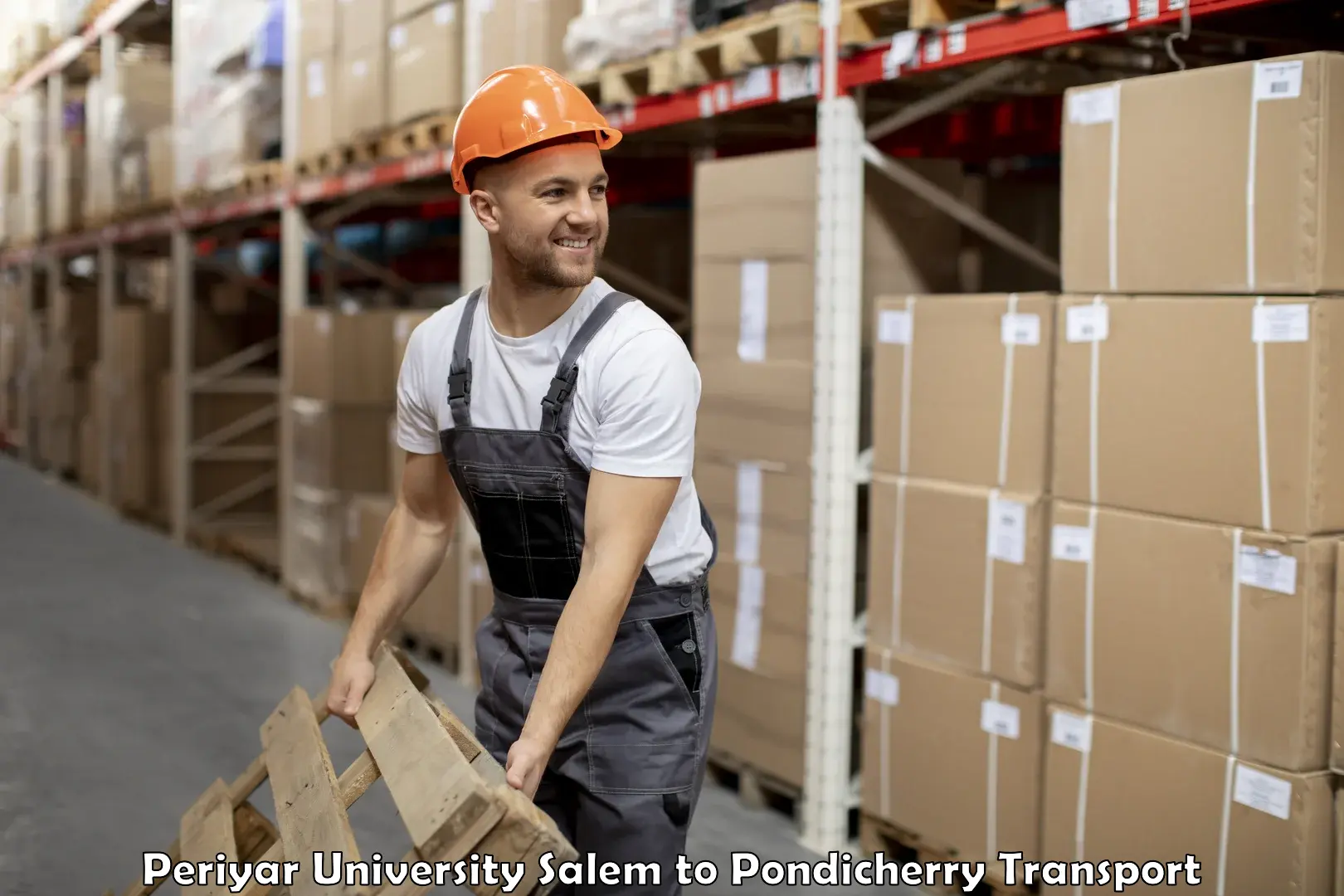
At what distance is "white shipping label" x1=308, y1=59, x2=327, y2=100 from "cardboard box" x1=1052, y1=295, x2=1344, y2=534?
5.00 m

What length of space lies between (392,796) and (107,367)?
10.1 m

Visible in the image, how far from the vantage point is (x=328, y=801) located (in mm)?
2361

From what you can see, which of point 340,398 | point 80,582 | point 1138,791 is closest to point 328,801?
point 1138,791

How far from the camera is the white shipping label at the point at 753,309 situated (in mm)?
4539

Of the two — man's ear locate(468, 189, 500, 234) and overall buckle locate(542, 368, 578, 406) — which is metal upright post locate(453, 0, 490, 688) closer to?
man's ear locate(468, 189, 500, 234)

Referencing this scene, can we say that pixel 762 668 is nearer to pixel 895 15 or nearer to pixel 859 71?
pixel 859 71

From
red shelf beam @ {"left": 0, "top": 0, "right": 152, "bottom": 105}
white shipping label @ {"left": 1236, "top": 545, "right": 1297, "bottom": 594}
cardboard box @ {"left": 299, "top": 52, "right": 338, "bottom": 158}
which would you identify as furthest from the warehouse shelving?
red shelf beam @ {"left": 0, "top": 0, "right": 152, "bottom": 105}

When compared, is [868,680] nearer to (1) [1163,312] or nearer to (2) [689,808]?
(1) [1163,312]

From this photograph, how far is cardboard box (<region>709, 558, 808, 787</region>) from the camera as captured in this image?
4469mm

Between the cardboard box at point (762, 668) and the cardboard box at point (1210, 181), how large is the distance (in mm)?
1433

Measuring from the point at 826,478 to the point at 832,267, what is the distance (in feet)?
1.97

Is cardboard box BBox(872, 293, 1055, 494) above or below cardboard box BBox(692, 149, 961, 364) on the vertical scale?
below

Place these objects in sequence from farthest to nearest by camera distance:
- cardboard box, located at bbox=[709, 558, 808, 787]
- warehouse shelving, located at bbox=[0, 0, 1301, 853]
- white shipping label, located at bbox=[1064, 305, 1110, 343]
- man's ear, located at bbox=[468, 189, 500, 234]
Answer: cardboard box, located at bbox=[709, 558, 808, 787]
warehouse shelving, located at bbox=[0, 0, 1301, 853]
white shipping label, located at bbox=[1064, 305, 1110, 343]
man's ear, located at bbox=[468, 189, 500, 234]

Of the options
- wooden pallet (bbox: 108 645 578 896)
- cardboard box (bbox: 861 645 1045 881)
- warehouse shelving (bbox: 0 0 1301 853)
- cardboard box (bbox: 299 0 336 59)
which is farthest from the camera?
cardboard box (bbox: 299 0 336 59)
